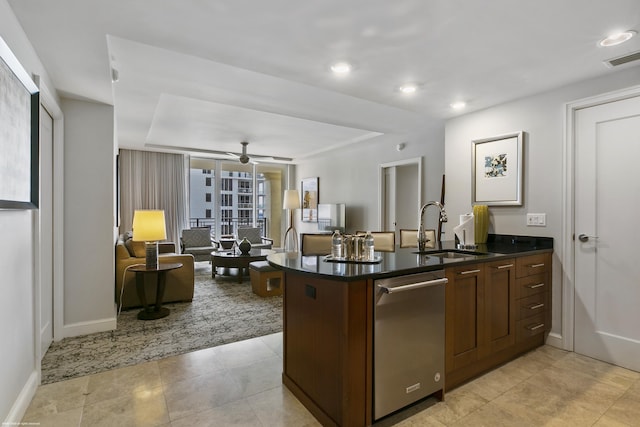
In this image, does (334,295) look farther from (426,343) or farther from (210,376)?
(210,376)

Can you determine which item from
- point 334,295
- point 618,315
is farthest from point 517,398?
point 334,295

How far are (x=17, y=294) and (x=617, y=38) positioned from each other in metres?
4.13

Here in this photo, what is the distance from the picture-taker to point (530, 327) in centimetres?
275

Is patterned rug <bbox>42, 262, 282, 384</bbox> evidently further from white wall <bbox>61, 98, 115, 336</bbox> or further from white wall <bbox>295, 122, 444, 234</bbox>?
white wall <bbox>295, 122, 444, 234</bbox>

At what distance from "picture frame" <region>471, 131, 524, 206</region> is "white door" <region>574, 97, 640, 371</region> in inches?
18.8

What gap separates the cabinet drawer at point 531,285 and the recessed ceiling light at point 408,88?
1.95m

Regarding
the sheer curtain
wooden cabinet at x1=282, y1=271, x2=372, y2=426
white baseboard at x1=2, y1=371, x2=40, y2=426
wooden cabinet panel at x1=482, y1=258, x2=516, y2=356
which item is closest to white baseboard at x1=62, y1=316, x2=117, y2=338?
white baseboard at x1=2, y1=371, x2=40, y2=426

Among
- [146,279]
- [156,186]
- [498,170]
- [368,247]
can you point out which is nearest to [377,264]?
[368,247]

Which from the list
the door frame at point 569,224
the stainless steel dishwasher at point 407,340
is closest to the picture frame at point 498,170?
the door frame at point 569,224

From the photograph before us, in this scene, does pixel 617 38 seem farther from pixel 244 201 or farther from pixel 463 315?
pixel 244 201

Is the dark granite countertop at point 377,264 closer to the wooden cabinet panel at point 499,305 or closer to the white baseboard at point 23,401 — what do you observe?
the wooden cabinet panel at point 499,305

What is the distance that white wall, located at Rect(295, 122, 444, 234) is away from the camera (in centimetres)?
493

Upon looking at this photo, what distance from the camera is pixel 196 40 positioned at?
7.14 ft

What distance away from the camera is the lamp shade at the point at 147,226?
11.0 ft
